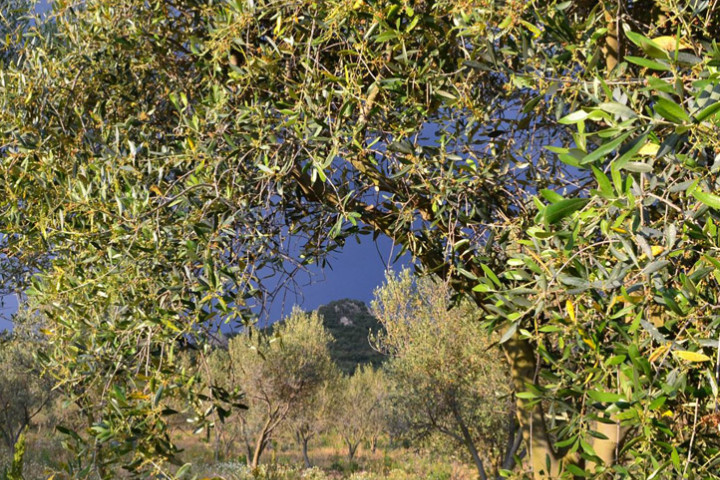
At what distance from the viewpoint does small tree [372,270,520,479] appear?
1611cm

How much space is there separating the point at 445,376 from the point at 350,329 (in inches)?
1817

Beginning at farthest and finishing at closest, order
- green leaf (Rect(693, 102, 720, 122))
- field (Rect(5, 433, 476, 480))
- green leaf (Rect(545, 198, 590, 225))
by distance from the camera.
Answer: field (Rect(5, 433, 476, 480)), green leaf (Rect(545, 198, 590, 225)), green leaf (Rect(693, 102, 720, 122))

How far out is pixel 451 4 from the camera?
337 centimetres

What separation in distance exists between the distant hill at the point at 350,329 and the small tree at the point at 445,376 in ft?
110

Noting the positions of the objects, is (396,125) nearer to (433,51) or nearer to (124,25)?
(433,51)

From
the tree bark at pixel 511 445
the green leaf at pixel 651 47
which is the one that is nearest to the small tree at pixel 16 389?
the tree bark at pixel 511 445

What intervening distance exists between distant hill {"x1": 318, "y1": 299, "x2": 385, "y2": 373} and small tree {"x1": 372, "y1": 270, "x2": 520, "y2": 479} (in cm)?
3364

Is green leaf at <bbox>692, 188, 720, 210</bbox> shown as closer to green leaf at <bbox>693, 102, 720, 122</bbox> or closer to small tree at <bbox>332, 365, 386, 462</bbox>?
green leaf at <bbox>693, 102, 720, 122</bbox>

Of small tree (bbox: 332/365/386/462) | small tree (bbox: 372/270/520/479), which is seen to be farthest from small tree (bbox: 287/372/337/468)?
small tree (bbox: 372/270/520/479)

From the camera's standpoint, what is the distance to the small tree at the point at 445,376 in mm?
16109

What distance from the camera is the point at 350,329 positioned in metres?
62.6

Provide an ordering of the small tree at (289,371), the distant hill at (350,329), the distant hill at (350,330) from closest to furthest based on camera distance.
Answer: the small tree at (289,371) < the distant hill at (350,330) < the distant hill at (350,329)

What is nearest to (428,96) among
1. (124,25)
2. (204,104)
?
(204,104)

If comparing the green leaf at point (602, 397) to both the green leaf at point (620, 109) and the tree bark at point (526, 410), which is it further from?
the tree bark at point (526, 410)
